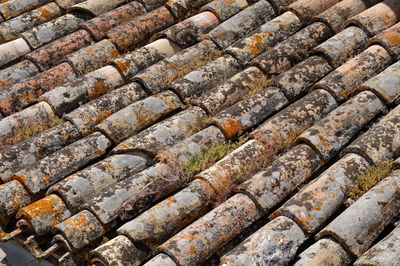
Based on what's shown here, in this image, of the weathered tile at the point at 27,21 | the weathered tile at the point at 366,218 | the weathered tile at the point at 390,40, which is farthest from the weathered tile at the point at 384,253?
the weathered tile at the point at 27,21

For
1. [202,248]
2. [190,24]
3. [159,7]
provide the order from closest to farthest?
1. [202,248]
2. [190,24]
3. [159,7]

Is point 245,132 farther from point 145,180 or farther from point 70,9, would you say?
point 70,9

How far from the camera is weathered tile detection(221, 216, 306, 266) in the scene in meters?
4.48

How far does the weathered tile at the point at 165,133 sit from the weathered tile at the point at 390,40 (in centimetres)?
193

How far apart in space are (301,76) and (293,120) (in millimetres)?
692

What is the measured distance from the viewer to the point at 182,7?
7.78 m

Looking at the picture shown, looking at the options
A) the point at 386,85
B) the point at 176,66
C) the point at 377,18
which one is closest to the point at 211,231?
the point at 386,85

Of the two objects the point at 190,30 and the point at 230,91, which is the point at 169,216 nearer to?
the point at 230,91

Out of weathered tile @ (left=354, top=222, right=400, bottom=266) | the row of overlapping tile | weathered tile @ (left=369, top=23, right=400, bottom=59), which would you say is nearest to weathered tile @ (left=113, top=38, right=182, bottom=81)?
the row of overlapping tile

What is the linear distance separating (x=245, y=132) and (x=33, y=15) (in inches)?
142

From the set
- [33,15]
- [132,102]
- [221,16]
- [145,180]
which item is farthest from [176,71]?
[33,15]

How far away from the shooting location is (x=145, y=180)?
539 centimetres

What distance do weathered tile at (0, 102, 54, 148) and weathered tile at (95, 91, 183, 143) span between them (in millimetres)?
697

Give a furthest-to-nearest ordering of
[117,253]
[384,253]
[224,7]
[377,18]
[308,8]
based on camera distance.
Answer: [224,7] → [308,8] → [377,18] → [117,253] → [384,253]
